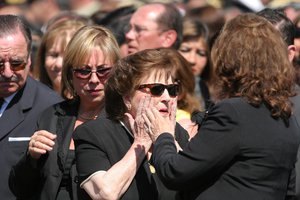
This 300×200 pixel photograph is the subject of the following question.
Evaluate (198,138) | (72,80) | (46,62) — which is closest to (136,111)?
(198,138)

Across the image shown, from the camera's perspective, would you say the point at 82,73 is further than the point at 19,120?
No

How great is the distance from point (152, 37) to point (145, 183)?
11.1 feet

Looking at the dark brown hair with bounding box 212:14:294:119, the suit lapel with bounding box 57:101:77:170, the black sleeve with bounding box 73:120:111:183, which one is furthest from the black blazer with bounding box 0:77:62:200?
the dark brown hair with bounding box 212:14:294:119

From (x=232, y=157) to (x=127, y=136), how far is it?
735 millimetres

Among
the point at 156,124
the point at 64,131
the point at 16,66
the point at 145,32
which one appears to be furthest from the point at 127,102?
the point at 145,32

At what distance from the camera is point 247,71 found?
418 centimetres

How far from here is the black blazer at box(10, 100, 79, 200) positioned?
4.94m

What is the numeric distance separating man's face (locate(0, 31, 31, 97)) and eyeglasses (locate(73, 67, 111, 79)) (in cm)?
45

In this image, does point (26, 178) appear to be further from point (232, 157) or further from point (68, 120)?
point (232, 157)

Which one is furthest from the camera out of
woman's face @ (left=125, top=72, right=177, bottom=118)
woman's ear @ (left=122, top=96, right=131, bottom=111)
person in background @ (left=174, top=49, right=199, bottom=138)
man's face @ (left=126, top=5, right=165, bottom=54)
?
man's face @ (left=126, top=5, right=165, bottom=54)

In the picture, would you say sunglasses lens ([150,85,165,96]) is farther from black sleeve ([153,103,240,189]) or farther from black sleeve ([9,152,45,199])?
black sleeve ([9,152,45,199])

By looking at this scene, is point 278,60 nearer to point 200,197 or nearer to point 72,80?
point 200,197

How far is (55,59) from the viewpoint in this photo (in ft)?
24.0

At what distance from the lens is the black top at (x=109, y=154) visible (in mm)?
4449
